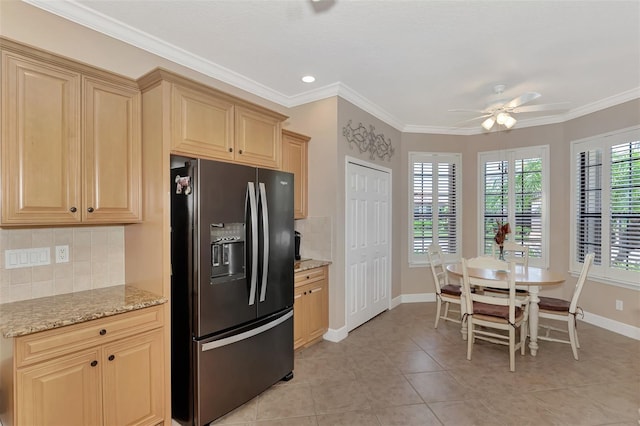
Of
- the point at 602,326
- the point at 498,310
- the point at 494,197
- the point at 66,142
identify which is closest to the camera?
the point at 66,142

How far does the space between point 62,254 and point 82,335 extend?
730mm

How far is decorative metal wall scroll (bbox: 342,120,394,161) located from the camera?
3793 mm

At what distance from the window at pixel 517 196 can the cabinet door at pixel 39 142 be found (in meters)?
5.27

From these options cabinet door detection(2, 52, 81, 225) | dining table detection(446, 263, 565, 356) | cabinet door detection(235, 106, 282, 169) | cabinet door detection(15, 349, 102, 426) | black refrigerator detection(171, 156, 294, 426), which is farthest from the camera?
dining table detection(446, 263, 565, 356)

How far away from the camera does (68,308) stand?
182 centimetres

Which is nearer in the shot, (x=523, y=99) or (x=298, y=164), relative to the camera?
(x=523, y=99)

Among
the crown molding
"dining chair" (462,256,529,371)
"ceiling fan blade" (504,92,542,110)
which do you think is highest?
Answer: the crown molding

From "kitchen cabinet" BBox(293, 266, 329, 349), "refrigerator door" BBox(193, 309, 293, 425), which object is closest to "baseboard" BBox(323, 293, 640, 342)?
"kitchen cabinet" BBox(293, 266, 329, 349)

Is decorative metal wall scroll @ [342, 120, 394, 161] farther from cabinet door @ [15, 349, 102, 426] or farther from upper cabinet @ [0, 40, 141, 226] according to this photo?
cabinet door @ [15, 349, 102, 426]

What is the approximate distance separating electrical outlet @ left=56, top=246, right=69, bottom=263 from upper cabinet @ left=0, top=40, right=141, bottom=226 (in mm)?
355

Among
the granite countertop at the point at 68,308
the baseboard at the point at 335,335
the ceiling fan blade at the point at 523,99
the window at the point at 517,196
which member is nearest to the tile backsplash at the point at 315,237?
the baseboard at the point at 335,335

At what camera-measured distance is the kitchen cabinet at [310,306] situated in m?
3.18

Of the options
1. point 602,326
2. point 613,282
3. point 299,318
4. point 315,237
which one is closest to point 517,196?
point 613,282

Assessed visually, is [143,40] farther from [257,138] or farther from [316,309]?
[316,309]
